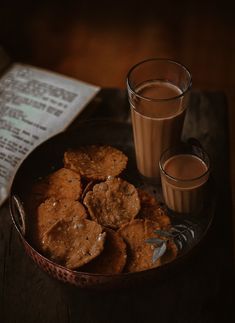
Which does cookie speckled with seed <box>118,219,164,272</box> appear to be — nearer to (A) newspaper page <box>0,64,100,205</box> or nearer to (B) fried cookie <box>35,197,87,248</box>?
(B) fried cookie <box>35,197,87,248</box>

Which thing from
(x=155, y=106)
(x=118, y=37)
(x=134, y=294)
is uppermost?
(x=155, y=106)

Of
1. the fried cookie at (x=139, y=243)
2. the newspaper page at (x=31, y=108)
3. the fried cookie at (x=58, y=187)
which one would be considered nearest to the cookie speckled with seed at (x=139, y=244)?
the fried cookie at (x=139, y=243)

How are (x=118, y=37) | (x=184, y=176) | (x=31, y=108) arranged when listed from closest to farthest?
1. (x=184, y=176)
2. (x=31, y=108)
3. (x=118, y=37)

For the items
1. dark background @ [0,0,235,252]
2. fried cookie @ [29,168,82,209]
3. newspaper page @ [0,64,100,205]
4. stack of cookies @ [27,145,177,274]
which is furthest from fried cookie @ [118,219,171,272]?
dark background @ [0,0,235,252]

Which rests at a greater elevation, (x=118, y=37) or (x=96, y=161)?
(x=96, y=161)

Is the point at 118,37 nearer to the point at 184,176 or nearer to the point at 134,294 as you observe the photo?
the point at 184,176

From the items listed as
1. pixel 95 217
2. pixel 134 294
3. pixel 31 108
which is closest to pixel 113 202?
pixel 95 217

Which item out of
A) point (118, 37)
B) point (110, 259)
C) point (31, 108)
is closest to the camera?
point (110, 259)
